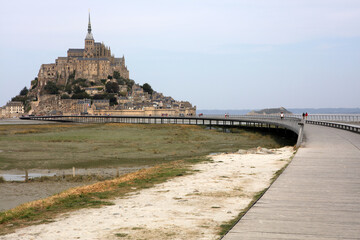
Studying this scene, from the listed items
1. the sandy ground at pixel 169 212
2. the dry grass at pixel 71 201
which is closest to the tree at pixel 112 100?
the dry grass at pixel 71 201

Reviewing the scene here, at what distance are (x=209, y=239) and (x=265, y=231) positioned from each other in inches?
40.5

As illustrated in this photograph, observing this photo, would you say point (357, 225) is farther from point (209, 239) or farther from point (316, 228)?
point (209, 239)

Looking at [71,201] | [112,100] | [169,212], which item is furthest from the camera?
[112,100]

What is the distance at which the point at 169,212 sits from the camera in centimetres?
987

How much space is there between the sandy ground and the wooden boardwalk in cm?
77

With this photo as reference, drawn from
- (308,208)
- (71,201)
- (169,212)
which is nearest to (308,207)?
(308,208)

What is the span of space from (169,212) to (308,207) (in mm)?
3157

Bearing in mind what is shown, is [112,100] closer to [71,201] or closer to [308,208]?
[71,201]

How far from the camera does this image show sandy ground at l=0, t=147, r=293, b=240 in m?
8.12

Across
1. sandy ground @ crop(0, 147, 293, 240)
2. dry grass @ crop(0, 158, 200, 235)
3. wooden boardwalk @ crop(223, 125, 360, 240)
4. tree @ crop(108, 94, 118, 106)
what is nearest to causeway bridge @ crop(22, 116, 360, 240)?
wooden boardwalk @ crop(223, 125, 360, 240)

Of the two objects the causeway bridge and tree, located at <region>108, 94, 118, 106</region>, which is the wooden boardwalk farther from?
tree, located at <region>108, 94, 118, 106</region>

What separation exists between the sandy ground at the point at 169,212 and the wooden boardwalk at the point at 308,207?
77cm

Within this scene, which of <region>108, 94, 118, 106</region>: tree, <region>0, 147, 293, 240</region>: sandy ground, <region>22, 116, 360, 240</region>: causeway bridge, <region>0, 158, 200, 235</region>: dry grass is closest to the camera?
<region>22, 116, 360, 240</region>: causeway bridge

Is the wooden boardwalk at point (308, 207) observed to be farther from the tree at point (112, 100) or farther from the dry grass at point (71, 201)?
the tree at point (112, 100)
